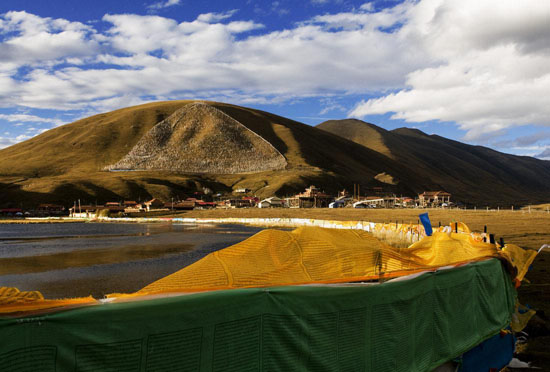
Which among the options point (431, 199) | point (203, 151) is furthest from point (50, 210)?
point (431, 199)

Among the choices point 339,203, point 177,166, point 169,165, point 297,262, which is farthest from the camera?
point 169,165

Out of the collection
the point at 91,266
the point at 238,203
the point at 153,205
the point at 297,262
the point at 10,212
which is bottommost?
the point at 91,266

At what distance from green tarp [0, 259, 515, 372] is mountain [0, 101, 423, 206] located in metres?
122

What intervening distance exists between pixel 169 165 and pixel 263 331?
17253 centimetres

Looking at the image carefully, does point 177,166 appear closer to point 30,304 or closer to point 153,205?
point 153,205

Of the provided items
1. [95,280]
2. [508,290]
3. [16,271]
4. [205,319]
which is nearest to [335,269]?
[205,319]

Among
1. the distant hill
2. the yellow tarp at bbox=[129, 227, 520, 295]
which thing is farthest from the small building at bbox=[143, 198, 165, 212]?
the yellow tarp at bbox=[129, 227, 520, 295]

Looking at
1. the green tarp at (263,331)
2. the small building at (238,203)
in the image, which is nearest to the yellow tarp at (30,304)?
the green tarp at (263,331)

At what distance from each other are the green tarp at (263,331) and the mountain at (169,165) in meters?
122

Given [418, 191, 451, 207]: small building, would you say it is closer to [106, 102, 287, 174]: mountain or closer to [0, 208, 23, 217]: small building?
[106, 102, 287, 174]: mountain

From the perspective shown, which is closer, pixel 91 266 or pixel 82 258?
pixel 91 266

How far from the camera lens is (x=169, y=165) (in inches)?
6742

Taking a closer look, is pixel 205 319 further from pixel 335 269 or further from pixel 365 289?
pixel 335 269

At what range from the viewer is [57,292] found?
54.5 ft
